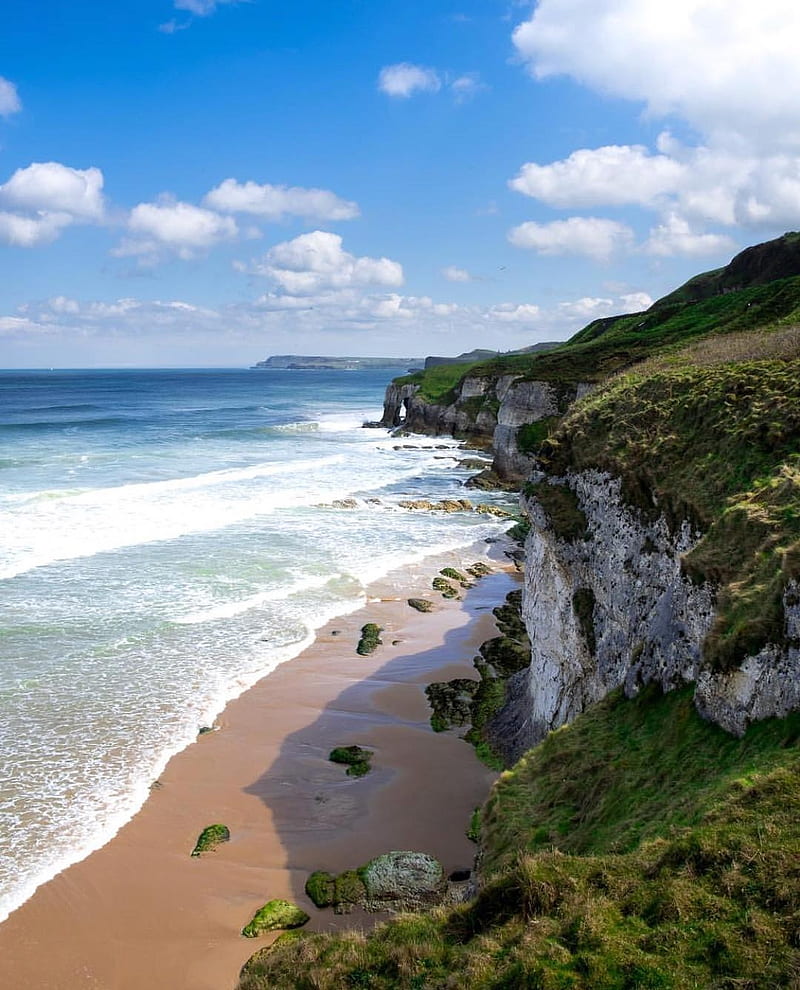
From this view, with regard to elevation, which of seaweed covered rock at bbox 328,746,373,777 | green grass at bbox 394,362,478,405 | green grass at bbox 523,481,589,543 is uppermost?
green grass at bbox 394,362,478,405

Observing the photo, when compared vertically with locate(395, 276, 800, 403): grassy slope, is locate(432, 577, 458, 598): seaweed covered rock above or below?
below

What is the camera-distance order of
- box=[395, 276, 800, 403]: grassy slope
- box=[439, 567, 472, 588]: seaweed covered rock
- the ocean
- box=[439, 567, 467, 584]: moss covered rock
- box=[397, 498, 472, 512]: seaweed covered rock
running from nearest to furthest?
the ocean, box=[439, 567, 472, 588]: seaweed covered rock, box=[439, 567, 467, 584]: moss covered rock, box=[395, 276, 800, 403]: grassy slope, box=[397, 498, 472, 512]: seaweed covered rock

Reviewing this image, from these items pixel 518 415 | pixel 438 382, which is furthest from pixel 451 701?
pixel 438 382

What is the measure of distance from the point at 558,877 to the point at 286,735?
45.6 feet

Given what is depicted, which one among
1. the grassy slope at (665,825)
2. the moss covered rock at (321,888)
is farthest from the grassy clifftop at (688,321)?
the moss covered rock at (321,888)

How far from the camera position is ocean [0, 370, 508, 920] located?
18359 mm

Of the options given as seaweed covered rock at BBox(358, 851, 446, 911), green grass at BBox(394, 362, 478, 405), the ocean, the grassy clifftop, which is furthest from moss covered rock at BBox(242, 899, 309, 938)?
green grass at BBox(394, 362, 478, 405)

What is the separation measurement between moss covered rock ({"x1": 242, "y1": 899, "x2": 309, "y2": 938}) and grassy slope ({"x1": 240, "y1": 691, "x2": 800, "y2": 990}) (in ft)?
15.0

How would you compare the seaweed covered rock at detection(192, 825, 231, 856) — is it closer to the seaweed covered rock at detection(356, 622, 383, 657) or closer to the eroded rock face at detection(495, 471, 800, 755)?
the eroded rock face at detection(495, 471, 800, 755)

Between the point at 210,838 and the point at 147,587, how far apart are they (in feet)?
55.9

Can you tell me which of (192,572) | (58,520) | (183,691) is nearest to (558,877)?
(183,691)

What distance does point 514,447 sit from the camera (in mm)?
64250

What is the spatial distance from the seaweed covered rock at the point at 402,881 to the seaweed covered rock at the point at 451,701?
252 inches

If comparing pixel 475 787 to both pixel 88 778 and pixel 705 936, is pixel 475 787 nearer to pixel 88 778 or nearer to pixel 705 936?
pixel 88 778
